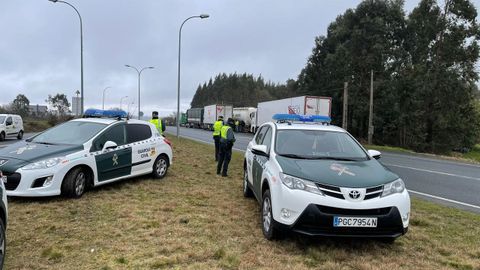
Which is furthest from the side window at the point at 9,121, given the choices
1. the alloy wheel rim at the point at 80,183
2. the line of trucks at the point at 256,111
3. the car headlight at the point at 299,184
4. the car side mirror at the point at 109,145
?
the car headlight at the point at 299,184

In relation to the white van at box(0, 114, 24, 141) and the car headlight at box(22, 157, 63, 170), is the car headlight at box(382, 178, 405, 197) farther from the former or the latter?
the white van at box(0, 114, 24, 141)

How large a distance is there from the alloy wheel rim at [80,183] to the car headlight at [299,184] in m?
4.24

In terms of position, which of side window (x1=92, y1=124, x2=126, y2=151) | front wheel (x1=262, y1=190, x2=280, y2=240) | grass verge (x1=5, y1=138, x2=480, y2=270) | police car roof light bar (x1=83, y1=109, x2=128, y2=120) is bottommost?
grass verge (x1=5, y1=138, x2=480, y2=270)

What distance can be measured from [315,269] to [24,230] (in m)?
4.01

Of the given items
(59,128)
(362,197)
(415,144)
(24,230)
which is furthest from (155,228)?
(415,144)

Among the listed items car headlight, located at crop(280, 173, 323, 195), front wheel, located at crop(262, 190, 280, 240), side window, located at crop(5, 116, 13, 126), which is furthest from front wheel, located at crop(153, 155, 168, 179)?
side window, located at crop(5, 116, 13, 126)

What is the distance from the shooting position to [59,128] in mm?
8734

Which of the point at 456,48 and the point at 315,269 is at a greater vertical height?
the point at 456,48

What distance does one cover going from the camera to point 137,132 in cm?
934

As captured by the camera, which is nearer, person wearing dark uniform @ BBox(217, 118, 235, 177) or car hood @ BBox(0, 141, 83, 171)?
car hood @ BBox(0, 141, 83, 171)

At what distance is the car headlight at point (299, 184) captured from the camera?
4802mm

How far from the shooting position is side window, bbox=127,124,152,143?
910 cm

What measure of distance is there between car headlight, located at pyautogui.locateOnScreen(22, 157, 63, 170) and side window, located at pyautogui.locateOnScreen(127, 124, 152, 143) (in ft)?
6.77

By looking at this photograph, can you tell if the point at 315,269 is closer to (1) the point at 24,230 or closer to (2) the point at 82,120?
(1) the point at 24,230
